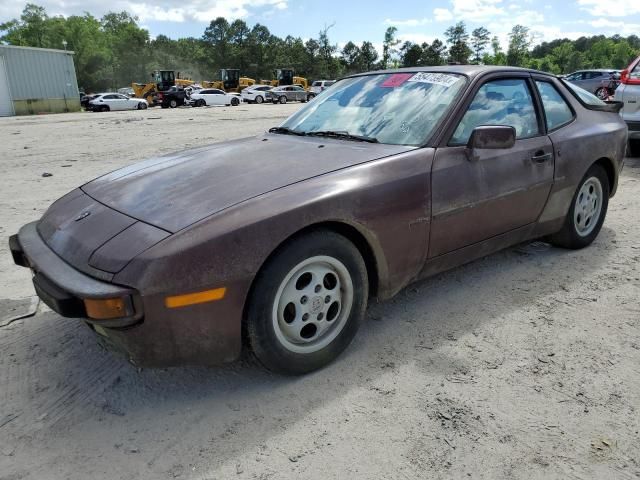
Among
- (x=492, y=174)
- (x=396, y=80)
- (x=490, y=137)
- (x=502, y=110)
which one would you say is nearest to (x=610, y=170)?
(x=502, y=110)

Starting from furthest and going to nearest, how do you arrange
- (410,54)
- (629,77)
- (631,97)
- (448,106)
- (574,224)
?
(410,54), (629,77), (631,97), (574,224), (448,106)

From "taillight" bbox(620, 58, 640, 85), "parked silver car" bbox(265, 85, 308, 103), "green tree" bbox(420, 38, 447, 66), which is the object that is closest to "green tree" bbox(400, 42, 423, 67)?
"green tree" bbox(420, 38, 447, 66)

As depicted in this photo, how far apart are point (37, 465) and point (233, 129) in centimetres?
1332

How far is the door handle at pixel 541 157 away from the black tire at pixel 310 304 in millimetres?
1628

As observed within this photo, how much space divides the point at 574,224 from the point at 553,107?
3.09 feet

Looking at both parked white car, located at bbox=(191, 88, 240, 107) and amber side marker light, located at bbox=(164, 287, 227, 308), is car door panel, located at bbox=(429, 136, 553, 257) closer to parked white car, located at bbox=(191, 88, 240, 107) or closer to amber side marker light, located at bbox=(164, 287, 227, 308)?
amber side marker light, located at bbox=(164, 287, 227, 308)

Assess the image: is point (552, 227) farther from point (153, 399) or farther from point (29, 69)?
point (29, 69)

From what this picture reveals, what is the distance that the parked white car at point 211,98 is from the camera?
34.0m

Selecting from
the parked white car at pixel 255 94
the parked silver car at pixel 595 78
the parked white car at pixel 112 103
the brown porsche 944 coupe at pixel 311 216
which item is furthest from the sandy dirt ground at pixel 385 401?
the parked white car at pixel 255 94

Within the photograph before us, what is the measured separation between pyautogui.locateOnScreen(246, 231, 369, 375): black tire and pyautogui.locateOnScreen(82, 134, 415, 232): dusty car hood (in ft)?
1.07

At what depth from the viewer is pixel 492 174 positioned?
3027mm

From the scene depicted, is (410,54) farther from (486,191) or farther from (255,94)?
(486,191)

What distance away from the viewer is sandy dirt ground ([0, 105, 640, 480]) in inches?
75.4

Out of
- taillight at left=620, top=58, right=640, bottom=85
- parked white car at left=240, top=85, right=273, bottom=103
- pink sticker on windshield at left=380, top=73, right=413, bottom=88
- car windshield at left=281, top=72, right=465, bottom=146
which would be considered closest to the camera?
car windshield at left=281, top=72, right=465, bottom=146
